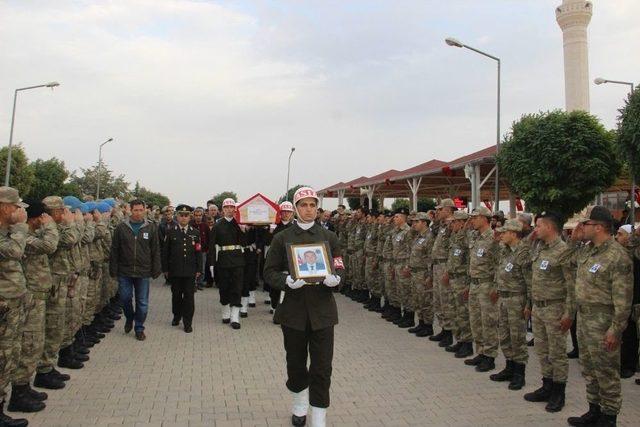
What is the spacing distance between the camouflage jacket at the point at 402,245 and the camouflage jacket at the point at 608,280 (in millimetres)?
4876

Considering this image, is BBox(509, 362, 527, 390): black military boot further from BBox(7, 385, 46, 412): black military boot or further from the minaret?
the minaret

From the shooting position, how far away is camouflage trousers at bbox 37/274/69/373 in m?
5.87

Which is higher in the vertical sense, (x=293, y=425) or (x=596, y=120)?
(x=596, y=120)

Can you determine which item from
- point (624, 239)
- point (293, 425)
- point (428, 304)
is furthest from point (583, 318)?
point (428, 304)

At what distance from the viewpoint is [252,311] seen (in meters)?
11.6

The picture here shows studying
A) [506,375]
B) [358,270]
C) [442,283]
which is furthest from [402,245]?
[506,375]

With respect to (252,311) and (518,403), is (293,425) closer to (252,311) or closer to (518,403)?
(518,403)

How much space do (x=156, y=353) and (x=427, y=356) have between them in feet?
12.4

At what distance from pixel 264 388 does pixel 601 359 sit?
3359 millimetres

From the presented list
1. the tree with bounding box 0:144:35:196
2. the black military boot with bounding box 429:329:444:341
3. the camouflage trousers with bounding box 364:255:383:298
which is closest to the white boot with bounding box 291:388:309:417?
the black military boot with bounding box 429:329:444:341

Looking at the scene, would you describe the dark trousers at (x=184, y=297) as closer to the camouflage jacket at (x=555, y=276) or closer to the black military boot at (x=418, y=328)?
the black military boot at (x=418, y=328)

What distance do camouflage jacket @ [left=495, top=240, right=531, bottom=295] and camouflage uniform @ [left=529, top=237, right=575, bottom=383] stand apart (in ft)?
1.86

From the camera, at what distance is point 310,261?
466 centimetres

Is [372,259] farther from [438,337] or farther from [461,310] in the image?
[461,310]
